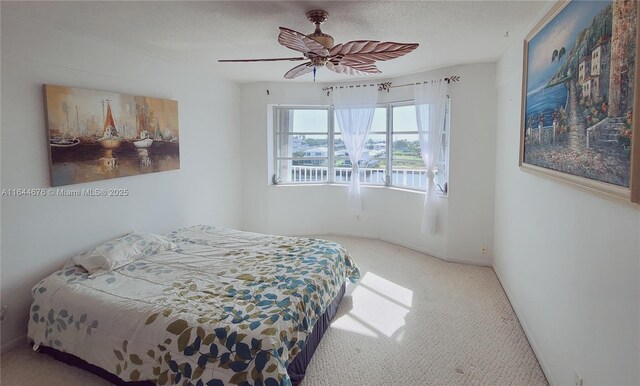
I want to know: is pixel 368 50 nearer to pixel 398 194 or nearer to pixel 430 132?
pixel 430 132

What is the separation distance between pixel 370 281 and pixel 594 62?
9.04 ft

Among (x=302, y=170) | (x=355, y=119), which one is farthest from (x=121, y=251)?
(x=355, y=119)

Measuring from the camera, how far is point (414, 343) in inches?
103

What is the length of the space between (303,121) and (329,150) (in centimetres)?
61

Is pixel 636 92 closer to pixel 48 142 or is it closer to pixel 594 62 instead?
pixel 594 62

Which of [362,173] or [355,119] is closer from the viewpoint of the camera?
[355,119]

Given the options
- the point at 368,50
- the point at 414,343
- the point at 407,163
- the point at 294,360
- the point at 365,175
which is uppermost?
the point at 368,50

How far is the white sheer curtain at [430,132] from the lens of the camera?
429 cm

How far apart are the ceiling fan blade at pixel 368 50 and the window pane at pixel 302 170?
305 cm

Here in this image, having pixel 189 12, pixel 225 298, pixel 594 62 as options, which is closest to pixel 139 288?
pixel 225 298

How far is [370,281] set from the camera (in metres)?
3.75

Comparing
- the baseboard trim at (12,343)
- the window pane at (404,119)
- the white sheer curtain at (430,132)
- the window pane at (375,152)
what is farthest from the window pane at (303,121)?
the baseboard trim at (12,343)

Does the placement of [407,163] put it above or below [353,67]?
below

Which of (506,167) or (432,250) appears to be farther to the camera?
(432,250)
